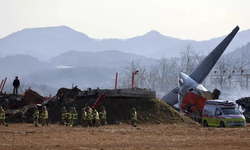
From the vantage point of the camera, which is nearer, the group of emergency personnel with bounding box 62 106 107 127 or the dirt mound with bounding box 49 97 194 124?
the group of emergency personnel with bounding box 62 106 107 127

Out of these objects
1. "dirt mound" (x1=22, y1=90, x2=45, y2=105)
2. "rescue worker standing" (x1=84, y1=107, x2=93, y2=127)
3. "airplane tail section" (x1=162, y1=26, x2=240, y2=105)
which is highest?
"airplane tail section" (x1=162, y1=26, x2=240, y2=105)

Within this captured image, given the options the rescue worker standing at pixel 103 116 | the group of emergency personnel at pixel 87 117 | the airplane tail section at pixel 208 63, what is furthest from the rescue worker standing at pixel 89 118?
the airplane tail section at pixel 208 63

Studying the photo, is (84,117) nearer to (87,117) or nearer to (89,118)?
(87,117)

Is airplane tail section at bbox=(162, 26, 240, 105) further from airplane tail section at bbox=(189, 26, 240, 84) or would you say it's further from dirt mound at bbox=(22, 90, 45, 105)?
dirt mound at bbox=(22, 90, 45, 105)

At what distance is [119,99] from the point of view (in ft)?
135

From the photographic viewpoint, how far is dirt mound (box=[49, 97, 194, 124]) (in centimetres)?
3897

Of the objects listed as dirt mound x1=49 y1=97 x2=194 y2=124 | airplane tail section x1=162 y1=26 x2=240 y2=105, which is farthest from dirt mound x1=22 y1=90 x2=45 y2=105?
airplane tail section x1=162 y1=26 x2=240 y2=105

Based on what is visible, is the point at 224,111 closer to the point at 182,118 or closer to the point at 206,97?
the point at 182,118

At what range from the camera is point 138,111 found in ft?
130

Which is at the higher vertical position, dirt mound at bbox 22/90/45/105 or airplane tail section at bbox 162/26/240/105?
airplane tail section at bbox 162/26/240/105

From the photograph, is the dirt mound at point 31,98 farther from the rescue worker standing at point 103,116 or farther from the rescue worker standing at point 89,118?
the rescue worker standing at point 89,118

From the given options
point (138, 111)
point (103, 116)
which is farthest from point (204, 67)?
point (103, 116)

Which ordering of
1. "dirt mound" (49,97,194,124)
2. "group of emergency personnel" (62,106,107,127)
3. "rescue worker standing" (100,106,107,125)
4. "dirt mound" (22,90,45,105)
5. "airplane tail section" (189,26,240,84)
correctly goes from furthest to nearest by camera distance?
1. "airplane tail section" (189,26,240,84)
2. "dirt mound" (22,90,45,105)
3. "dirt mound" (49,97,194,124)
4. "rescue worker standing" (100,106,107,125)
5. "group of emergency personnel" (62,106,107,127)

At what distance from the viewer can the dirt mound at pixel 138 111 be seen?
38969 millimetres
